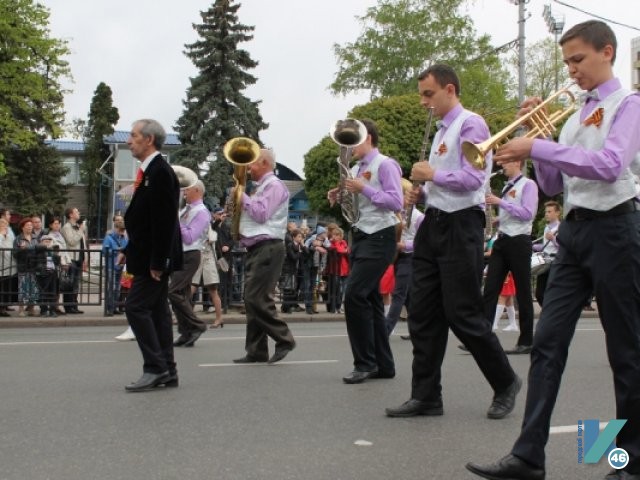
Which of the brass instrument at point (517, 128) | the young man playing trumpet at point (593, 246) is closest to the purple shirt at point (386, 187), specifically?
the brass instrument at point (517, 128)

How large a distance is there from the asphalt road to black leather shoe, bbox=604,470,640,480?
0.26 meters

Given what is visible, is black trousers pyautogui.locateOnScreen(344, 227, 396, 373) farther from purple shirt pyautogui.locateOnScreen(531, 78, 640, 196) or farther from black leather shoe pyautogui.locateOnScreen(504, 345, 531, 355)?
purple shirt pyautogui.locateOnScreen(531, 78, 640, 196)

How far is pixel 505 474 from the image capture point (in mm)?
3895

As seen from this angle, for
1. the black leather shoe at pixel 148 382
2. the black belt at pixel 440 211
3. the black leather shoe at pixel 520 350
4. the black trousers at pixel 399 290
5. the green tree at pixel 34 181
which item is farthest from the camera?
the green tree at pixel 34 181

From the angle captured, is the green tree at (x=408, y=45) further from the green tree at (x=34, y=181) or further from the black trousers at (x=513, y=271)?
the black trousers at (x=513, y=271)

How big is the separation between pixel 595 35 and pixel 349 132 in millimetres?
3251

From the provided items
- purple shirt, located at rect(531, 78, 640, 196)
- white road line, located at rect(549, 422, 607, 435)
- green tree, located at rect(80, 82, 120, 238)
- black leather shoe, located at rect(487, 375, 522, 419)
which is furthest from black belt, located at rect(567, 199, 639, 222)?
green tree, located at rect(80, 82, 120, 238)

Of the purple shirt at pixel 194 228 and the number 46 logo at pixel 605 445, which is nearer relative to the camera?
the number 46 logo at pixel 605 445

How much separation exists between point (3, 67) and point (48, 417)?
89.5 ft

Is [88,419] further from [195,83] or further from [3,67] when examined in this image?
[195,83]

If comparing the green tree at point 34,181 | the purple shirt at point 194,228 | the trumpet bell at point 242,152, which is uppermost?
the green tree at point 34,181

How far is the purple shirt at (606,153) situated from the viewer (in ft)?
12.5

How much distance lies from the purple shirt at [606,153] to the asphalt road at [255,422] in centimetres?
149

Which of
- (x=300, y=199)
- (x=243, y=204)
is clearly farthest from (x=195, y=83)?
(x=243, y=204)
